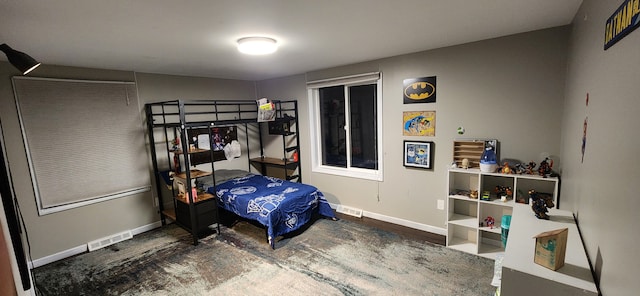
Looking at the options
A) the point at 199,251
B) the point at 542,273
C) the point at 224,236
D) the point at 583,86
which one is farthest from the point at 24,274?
the point at 583,86

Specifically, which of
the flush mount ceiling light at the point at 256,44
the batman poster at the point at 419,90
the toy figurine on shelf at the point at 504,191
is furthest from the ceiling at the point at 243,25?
the toy figurine on shelf at the point at 504,191

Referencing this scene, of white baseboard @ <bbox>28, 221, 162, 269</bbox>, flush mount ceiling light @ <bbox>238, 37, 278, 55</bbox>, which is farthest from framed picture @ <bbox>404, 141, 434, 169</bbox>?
white baseboard @ <bbox>28, 221, 162, 269</bbox>

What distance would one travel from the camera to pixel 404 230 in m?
3.38

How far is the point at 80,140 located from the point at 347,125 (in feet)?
10.9

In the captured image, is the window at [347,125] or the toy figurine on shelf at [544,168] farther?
the window at [347,125]

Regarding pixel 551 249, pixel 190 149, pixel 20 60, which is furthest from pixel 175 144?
pixel 551 249

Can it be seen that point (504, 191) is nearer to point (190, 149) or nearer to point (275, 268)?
point (275, 268)

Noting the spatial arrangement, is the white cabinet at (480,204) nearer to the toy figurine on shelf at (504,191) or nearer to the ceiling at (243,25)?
the toy figurine on shelf at (504,191)

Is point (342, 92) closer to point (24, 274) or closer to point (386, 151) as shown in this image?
point (386, 151)

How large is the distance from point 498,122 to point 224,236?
338 centimetres

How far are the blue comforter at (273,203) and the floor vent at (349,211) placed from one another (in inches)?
12.8

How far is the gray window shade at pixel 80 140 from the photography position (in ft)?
9.43

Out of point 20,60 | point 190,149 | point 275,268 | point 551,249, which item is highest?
point 20,60

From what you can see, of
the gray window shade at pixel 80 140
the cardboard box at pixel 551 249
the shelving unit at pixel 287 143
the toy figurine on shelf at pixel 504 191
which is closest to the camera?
the cardboard box at pixel 551 249
